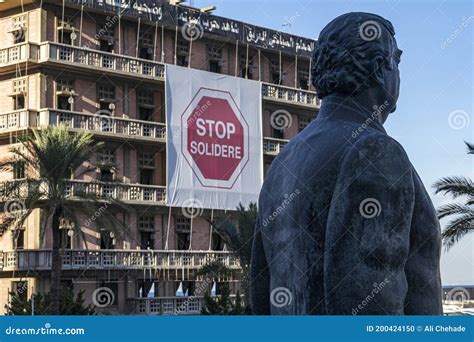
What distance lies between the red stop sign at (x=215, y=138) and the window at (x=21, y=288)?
8880 mm

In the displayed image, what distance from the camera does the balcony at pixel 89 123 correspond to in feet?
128

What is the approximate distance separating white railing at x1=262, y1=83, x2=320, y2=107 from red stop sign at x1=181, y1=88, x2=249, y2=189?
2669 mm

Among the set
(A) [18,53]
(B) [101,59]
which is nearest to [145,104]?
(B) [101,59]

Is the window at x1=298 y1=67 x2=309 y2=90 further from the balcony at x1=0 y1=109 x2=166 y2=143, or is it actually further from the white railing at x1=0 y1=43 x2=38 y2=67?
the white railing at x1=0 y1=43 x2=38 y2=67

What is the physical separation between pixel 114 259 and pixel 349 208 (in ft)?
120

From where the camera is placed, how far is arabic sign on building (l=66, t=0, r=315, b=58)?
4225 cm

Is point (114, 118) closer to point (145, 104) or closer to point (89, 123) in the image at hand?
point (89, 123)

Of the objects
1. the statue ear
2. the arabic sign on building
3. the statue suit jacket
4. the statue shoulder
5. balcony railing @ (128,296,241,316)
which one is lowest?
balcony railing @ (128,296,241,316)

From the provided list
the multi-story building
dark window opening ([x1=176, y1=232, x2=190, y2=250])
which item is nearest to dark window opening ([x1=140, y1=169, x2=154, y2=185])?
the multi-story building

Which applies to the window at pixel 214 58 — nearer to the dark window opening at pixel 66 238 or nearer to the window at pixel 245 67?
the window at pixel 245 67

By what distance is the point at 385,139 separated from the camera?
158 inches

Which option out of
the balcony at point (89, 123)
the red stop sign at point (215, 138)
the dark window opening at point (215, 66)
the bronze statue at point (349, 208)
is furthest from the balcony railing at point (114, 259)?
the bronze statue at point (349, 208)

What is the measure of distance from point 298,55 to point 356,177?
153 feet

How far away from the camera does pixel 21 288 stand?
37625mm
